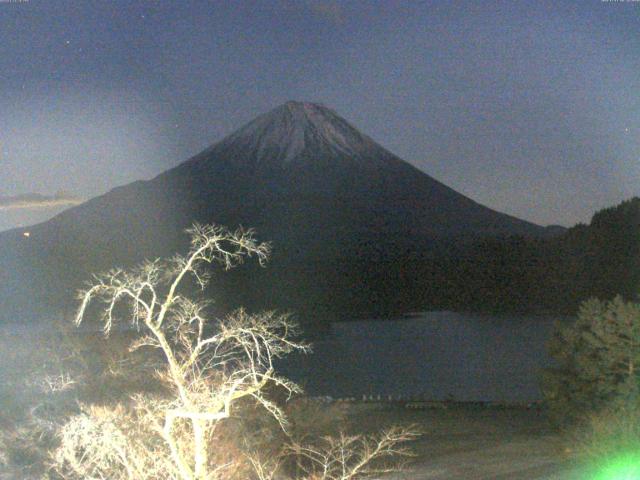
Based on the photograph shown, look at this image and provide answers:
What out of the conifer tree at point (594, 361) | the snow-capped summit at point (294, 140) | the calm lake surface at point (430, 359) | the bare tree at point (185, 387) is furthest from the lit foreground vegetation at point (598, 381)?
the snow-capped summit at point (294, 140)

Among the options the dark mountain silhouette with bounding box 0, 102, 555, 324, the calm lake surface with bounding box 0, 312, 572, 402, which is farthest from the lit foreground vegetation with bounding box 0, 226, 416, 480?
the dark mountain silhouette with bounding box 0, 102, 555, 324

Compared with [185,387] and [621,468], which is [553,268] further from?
[185,387]

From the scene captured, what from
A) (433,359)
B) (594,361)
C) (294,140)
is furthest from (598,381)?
(294,140)

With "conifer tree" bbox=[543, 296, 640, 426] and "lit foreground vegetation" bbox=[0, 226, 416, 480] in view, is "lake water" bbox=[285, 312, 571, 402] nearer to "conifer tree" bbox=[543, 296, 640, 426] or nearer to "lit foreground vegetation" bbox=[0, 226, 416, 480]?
"conifer tree" bbox=[543, 296, 640, 426]

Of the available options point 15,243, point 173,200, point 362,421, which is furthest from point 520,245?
point 362,421

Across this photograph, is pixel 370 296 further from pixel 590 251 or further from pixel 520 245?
pixel 590 251

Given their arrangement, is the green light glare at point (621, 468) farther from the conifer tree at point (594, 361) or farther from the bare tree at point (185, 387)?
the conifer tree at point (594, 361)
